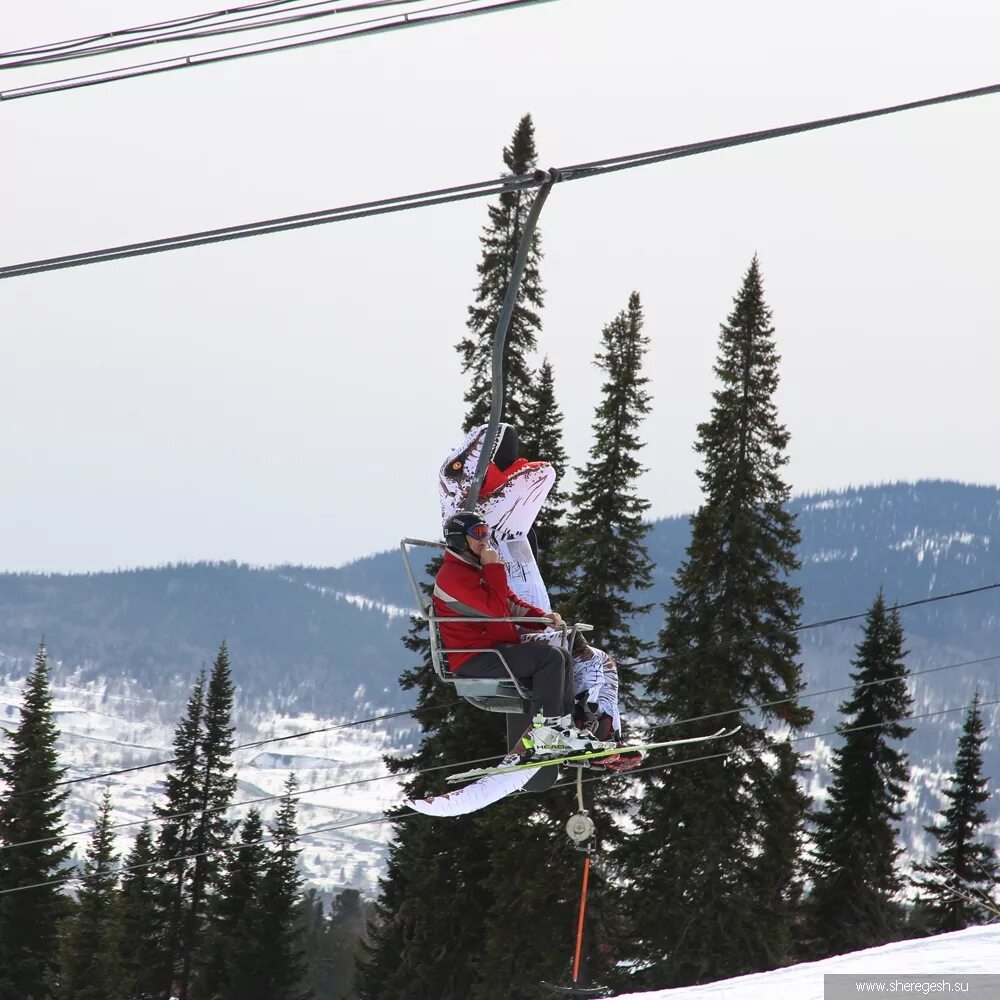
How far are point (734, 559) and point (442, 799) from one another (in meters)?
25.2

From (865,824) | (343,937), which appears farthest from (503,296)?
(343,937)

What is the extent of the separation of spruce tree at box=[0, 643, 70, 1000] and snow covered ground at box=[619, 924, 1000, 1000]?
3949 centimetres

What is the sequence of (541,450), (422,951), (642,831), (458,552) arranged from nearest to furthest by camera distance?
(458,552) → (541,450) → (642,831) → (422,951)

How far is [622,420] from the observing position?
1294 inches

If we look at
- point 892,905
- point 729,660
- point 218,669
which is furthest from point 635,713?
point 218,669

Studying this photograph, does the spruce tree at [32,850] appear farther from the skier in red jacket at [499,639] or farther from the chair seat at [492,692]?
the skier in red jacket at [499,639]

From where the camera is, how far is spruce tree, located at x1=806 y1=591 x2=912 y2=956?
41094 mm

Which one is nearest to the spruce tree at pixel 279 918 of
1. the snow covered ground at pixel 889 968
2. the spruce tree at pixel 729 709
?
the spruce tree at pixel 729 709

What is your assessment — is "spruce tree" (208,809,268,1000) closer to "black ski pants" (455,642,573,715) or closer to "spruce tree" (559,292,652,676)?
"spruce tree" (559,292,652,676)

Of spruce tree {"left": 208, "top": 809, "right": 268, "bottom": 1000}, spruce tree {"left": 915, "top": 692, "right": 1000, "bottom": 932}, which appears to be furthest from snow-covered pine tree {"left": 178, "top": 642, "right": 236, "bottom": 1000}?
spruce tree {"left": 915, "top": 692, "right": 1000, "bottom": 932}

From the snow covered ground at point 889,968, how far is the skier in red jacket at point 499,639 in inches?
105

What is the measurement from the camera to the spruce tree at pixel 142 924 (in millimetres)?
51469

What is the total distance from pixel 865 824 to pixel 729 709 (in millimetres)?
10591

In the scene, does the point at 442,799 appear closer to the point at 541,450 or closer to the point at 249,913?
the point at 541,450
